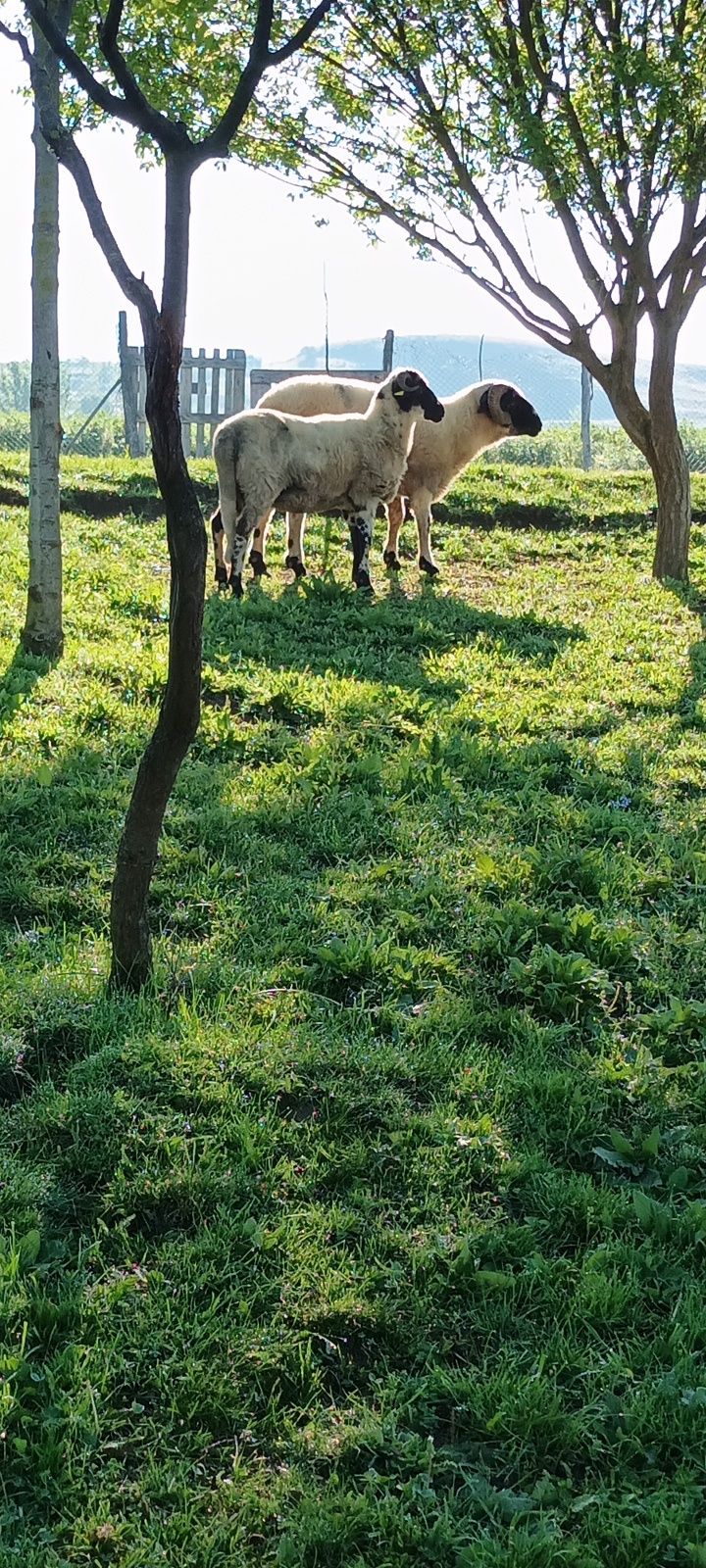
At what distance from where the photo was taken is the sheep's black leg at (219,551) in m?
9.98

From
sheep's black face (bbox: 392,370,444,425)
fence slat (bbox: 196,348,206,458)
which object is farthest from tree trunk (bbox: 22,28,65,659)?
fence slat (bbox: 196,348,206,458)

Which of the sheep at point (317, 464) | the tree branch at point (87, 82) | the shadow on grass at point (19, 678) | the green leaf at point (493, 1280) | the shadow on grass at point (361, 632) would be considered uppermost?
the tree branch at point (87, 82)

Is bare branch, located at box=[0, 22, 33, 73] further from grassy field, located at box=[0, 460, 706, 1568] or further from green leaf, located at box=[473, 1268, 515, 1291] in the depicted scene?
green leaf, located at box=[473, 1268, 515, 1291]

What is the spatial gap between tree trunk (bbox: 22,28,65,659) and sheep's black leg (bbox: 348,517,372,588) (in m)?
3.45

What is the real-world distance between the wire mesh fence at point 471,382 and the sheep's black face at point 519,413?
6.74 metres

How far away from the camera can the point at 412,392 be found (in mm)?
10500

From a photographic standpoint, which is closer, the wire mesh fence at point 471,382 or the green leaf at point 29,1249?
the green leaf at point 29,1249

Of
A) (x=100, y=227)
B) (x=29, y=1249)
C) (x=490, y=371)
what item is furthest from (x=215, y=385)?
(x=490, y=371)

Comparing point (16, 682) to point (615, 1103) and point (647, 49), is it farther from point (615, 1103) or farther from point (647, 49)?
point (647, 49)

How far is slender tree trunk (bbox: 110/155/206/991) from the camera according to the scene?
10.7 feet

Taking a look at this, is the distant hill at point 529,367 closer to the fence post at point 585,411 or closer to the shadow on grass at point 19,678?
the fence post at point 585,411

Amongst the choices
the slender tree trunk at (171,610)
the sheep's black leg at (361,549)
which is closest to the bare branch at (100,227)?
the slender tree trunk at (171,610)

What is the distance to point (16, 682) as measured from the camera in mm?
6629

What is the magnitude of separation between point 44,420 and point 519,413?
6409 millimetres
